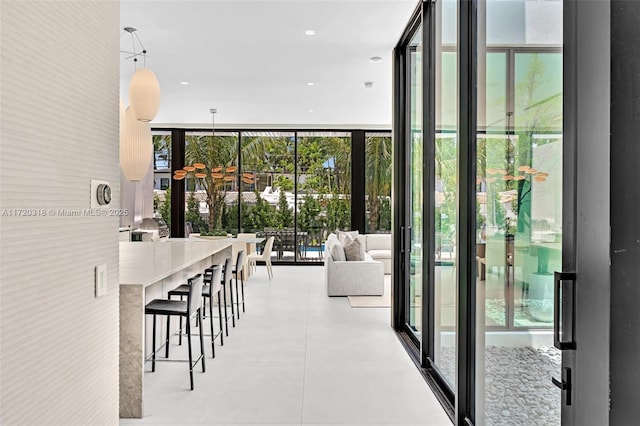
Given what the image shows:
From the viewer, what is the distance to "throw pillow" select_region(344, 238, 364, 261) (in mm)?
7363

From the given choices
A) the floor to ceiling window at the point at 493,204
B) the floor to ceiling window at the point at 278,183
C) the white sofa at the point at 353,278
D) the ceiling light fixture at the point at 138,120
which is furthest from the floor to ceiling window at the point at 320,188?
the floor to ceiling window at the point at 493,204

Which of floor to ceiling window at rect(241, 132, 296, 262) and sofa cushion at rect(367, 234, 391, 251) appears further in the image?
floor to ceiling window at rect(241, 132, 296, 262)

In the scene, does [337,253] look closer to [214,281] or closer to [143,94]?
[214,281]

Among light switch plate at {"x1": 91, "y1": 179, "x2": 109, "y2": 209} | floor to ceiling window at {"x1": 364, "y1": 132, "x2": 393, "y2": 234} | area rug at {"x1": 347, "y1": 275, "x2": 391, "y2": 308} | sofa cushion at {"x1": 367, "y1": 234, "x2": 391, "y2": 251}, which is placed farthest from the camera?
floor to ceiling window at {"x1": 364, "y1": 132, "x2": 393, "y2": 234}

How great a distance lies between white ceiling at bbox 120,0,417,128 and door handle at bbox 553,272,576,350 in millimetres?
3110

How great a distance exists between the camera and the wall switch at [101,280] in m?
2.11

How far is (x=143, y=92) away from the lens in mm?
4133

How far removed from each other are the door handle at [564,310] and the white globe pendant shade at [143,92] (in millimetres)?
3640

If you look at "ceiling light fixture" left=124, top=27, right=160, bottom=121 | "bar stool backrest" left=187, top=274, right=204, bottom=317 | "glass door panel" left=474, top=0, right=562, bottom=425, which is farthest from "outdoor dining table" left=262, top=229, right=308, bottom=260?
"glass door panel" left=474, top=0, right=562, bottom=425

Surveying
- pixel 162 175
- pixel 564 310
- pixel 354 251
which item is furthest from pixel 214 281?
pixel 162 175

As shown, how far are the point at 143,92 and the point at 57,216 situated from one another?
2.61m

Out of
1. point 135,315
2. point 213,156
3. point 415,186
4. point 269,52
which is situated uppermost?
point 269,52

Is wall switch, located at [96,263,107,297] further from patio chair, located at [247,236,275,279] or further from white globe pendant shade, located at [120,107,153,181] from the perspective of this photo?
patio chair, located at [247,236,275,279]

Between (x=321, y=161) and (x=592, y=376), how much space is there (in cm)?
961
